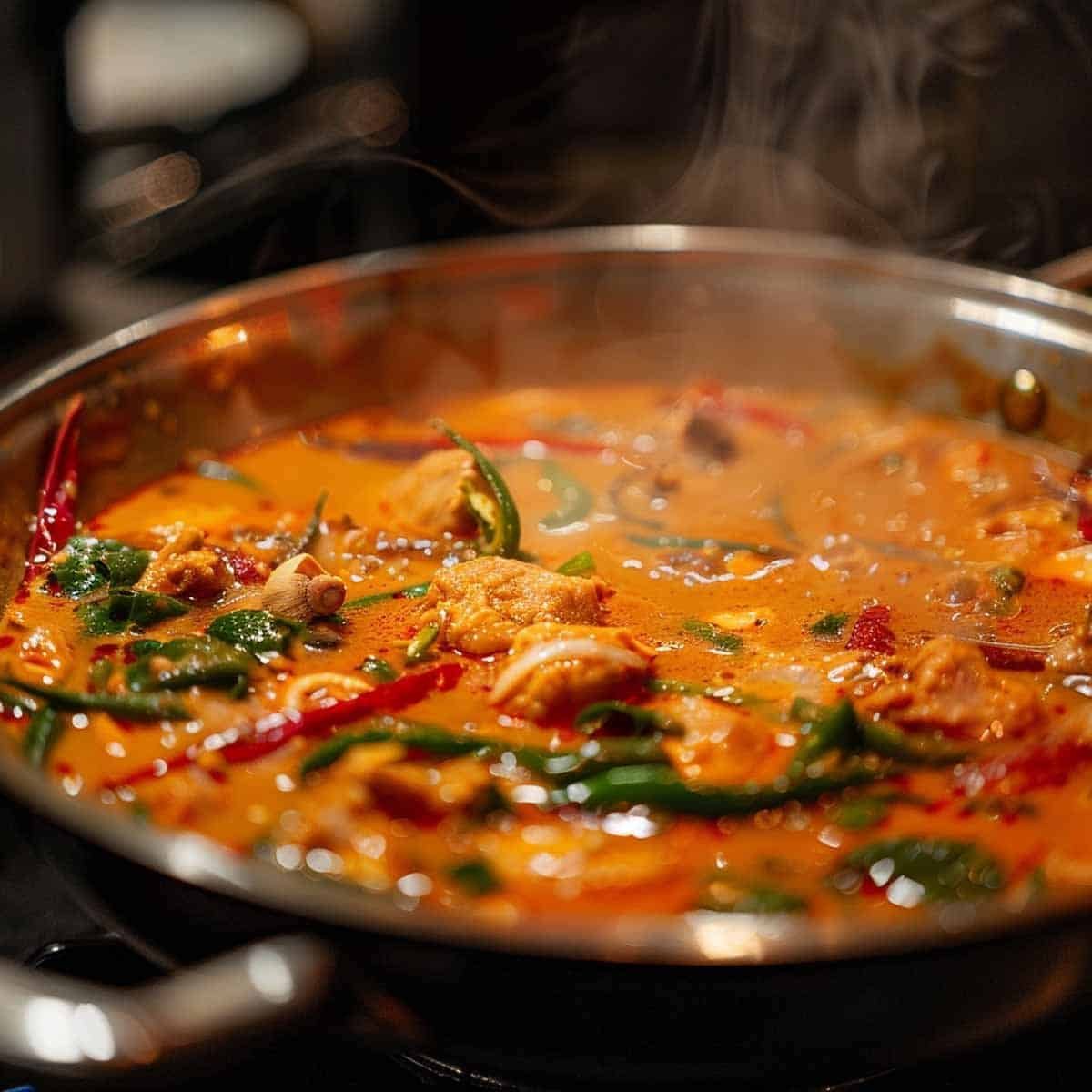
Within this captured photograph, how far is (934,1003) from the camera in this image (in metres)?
1.24

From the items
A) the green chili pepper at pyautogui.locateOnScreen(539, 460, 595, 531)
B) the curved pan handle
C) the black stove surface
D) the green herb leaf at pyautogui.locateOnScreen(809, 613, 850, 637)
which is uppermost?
the curved pan handle

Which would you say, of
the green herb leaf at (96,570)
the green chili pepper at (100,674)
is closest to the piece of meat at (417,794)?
the green chili pepper at (100,674)

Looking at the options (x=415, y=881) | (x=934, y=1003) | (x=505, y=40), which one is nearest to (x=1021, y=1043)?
(x=934, y=1003)

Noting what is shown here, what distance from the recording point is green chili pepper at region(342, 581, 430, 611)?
82.7 inches

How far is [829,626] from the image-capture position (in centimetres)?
205

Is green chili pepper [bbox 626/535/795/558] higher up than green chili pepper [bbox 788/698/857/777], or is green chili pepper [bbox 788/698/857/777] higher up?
green chili pepper [bbox 788/698/857/777]

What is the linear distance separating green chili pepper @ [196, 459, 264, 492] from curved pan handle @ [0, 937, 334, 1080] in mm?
1522

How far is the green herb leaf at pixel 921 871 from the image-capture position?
1.47 meters

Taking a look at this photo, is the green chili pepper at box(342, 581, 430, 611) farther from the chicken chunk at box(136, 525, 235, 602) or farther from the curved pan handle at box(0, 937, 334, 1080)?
the curved pan handle at box(0, 937, 334, 1080)

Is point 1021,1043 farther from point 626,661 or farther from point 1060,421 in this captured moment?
point 1060,421

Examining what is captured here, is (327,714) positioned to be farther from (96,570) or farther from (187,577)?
(96,570)

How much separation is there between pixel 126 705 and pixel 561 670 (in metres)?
0.59

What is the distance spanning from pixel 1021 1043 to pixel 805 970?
71cm

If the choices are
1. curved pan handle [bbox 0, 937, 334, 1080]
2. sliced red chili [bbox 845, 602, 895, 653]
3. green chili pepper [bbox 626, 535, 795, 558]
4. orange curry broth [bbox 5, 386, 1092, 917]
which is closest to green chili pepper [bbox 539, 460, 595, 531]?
orange curry broth [bbox 5, 386, 1092, 917]
